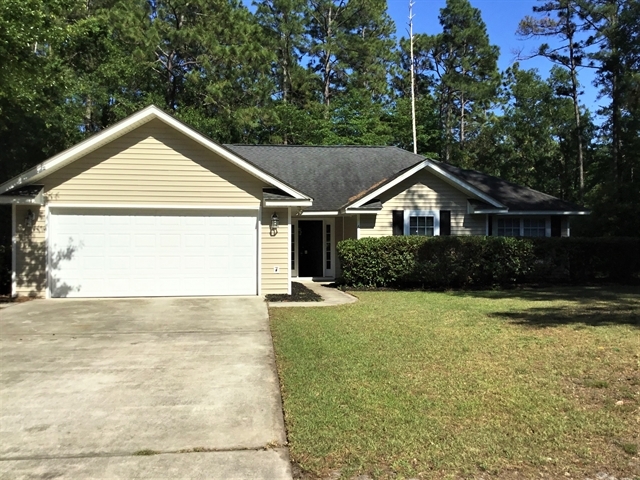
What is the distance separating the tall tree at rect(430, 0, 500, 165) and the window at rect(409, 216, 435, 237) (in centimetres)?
2360

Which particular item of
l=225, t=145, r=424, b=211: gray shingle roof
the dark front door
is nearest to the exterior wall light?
l=225, t=145, r=424, b=211: gray shingle roof

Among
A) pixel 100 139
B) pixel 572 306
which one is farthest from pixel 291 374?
pixel 100 139

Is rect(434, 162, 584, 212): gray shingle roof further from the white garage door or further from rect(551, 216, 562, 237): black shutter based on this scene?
the white garage door

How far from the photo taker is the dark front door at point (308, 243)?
61.1ft

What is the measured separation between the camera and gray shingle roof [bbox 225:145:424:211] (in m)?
18.9

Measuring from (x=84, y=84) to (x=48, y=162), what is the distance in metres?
11.5

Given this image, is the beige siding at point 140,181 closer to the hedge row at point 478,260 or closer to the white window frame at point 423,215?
the hedge row at point 478,260

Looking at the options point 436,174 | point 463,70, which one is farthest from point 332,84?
point 436,174

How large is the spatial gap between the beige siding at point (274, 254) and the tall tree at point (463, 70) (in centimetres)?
2872

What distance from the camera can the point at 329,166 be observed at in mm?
20906

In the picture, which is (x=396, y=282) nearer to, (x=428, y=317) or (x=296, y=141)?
(x=428, y=317)

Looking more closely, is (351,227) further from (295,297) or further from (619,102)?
(619,102)

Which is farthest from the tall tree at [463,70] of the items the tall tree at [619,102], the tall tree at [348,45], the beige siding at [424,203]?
the beige siding at [424,203]

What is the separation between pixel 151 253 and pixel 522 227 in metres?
12.8
